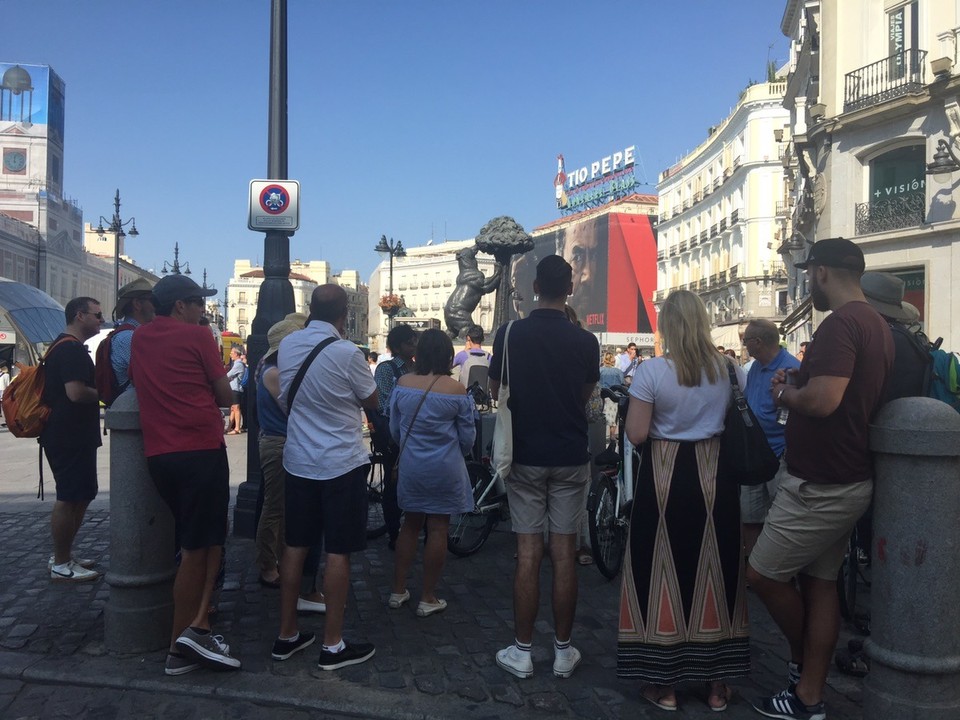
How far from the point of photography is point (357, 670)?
407 cm

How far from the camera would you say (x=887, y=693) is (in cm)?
325

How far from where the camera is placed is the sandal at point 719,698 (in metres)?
3.61

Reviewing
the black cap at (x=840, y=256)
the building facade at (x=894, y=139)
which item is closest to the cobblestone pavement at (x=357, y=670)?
the black cap at (x=840, y=256)

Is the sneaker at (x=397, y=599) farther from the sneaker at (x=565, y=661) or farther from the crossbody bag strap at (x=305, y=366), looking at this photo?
the crossbody bag strap at (x=305, y=366)

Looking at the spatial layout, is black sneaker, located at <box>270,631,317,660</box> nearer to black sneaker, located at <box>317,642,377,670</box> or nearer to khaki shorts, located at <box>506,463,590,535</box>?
black sneaker, located at <box>317,642,377,670</box>

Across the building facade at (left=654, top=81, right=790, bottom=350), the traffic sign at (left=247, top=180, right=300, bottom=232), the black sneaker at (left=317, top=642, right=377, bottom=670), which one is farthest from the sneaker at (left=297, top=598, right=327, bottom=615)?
the building facade at (left=654, top=81, right=790, bottom=350)

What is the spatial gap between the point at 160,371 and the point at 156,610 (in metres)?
1.28

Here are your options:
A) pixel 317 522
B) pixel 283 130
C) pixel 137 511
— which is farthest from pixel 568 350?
pixel 283 130

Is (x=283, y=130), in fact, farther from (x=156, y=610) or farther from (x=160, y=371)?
(x=156, y=610)

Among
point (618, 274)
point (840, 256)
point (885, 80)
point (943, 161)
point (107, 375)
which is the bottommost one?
point (107, 375)

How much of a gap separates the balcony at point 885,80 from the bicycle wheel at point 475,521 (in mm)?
19813

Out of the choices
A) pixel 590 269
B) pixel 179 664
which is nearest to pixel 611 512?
pixel 179 664

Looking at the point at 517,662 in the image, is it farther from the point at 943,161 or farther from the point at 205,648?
the point at 943,161

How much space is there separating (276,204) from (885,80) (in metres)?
21.0
